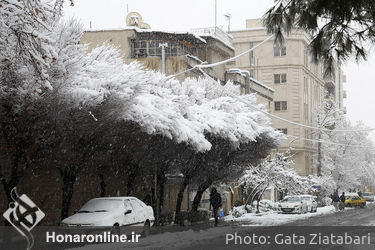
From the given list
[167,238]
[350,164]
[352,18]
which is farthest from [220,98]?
[350,164]

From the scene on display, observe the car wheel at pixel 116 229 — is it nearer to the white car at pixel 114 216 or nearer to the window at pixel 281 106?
the white car at pixel 114 216

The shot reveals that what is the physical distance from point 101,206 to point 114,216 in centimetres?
126

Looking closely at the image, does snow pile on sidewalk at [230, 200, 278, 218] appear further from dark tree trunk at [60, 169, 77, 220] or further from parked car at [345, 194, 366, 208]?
dark tree trunk at [60, 169, 77, 220]

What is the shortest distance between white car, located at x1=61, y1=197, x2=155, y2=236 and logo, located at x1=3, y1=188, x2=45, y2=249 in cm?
142

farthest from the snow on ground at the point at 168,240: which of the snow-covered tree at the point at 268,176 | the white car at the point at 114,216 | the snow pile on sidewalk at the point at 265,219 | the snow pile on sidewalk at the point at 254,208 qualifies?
the snow-covered tree at the point at 268,176

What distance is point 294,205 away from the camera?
4625 cm

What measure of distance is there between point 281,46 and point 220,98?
23604 millimetres

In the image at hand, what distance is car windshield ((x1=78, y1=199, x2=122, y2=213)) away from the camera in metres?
21.8

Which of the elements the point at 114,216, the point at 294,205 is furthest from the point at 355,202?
the point at 114,216

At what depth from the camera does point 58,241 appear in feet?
70.1

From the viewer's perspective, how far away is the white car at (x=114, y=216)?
67.3 ft

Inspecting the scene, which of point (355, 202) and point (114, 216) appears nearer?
point (114, 216)

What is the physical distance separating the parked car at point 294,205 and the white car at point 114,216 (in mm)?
23905

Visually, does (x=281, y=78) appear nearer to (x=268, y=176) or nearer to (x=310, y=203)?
(x=310, y=203)
